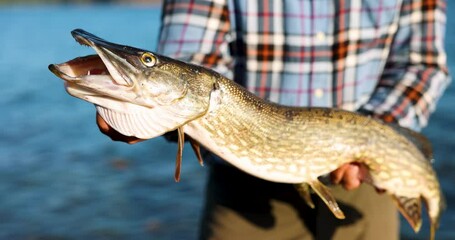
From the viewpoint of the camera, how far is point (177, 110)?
2.46 metres

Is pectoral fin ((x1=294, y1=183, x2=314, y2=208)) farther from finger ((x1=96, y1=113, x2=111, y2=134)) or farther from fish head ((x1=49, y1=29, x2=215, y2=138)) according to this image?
finger ((x1=96, y1=113, x2=111, y2=134))

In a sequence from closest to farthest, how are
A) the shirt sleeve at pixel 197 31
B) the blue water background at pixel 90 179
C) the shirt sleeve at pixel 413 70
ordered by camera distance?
the shirt sleeve at pixel 197 31 → the shirt sleeve at pixel 413 70 → the blue water background at pixel 90 179

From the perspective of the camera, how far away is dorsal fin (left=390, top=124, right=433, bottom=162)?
3.09 meters

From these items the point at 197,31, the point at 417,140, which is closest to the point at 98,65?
the point at 197,31

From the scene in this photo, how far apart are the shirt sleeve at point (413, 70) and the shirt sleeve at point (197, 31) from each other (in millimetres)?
824

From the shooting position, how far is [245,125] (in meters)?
2.69

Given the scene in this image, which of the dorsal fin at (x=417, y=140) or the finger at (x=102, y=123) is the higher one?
the finger at (x=102, y=123)

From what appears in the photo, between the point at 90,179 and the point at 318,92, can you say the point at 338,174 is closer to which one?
the point at 318,92

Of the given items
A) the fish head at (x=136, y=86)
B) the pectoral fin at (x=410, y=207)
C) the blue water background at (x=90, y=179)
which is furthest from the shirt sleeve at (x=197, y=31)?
the blue water background at (x=90, y=179)

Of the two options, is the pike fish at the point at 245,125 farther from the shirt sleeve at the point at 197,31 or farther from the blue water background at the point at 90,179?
the blue water background at the point at 90,179

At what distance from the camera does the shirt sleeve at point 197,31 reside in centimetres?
327

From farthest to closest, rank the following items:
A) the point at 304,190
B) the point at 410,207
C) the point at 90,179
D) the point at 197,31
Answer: the point at 90,179, the point at 197,31, the point at 410,207, the point at 304,190

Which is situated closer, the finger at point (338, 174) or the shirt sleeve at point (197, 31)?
the finger at point (338, 174)

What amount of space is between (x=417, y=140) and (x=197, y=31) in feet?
3.84
